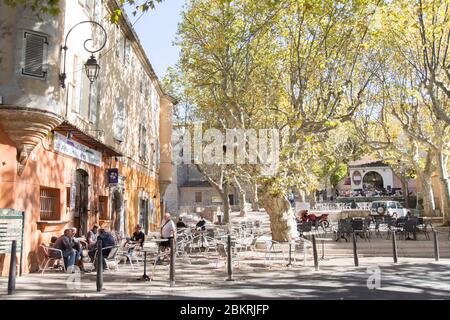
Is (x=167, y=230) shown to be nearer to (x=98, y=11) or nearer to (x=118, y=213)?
(x=118, y=213)

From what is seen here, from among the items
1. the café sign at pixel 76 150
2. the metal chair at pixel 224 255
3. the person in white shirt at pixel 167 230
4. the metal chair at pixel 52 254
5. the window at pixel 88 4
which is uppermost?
the window at pixel 88 4

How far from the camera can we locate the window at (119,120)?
17.0 m

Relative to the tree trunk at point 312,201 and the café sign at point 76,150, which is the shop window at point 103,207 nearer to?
the café sign at point 76,150

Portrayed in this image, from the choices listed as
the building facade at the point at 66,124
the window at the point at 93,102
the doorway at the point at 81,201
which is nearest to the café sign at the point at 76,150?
the building facade at the point at 66,124

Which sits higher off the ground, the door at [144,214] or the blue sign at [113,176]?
the blue sign at [113,176]

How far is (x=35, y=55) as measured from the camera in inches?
412

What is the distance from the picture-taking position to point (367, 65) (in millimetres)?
20391

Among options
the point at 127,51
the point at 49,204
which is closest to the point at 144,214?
the point at 127,51

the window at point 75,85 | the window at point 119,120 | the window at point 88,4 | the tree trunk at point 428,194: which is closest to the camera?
the window at point 75,85

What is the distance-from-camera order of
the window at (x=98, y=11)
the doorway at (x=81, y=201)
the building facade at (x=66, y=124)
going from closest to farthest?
the building facade at (x=66, y=124) < the doorway at (x=81, y=201) < the window at (x=98, y=11)

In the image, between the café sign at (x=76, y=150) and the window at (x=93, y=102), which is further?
the window at (x=93, y=102)

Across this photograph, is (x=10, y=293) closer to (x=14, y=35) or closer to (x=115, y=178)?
(x=14, y=35)

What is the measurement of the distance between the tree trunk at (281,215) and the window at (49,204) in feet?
24.4
